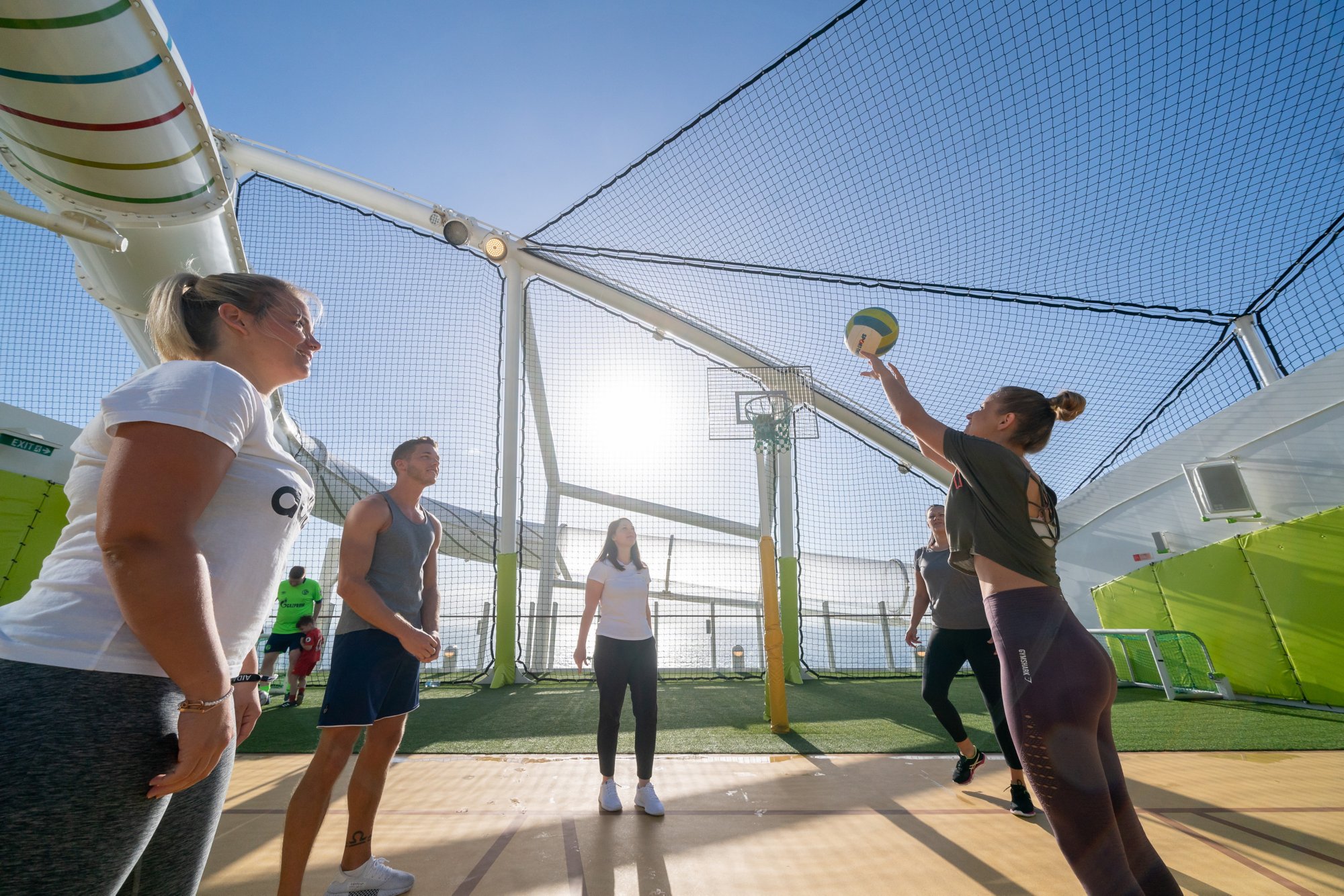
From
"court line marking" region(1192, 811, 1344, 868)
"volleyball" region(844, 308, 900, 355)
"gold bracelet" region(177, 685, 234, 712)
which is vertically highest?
"volleyball" region(844, 308, 900, 355)

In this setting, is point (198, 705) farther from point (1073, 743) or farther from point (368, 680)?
point (1073, 743)

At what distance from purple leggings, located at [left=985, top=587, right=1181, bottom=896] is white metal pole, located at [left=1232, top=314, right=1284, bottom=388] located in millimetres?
9008

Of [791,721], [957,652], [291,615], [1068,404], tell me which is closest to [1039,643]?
[1068,404]

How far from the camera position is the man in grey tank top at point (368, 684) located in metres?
2.32

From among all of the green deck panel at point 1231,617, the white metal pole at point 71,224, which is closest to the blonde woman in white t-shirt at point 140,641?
the white metal pole at point 71,224

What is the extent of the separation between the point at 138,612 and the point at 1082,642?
2.31 metres

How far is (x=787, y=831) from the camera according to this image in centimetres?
322

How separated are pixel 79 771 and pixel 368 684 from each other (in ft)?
5.73

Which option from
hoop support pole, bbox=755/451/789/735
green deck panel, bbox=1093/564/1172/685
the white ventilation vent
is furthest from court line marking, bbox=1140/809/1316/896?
green deck panel, bbox=1093/564/1172/685

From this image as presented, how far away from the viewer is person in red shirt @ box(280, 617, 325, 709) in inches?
316

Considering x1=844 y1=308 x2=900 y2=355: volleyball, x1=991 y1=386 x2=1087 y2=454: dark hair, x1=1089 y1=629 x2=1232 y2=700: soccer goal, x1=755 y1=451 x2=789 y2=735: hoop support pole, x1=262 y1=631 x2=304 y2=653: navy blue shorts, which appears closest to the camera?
x1=991 y1=386 x2=1087 y2=454: dark hair

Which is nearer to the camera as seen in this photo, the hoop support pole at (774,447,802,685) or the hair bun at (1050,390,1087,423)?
the hair bun at (1050,390,1087,423)

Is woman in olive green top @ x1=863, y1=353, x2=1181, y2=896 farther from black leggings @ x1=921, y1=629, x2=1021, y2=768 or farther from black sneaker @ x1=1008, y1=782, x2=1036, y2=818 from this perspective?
black leggings @ x1=921, y1=629, x2=1021, y2=768

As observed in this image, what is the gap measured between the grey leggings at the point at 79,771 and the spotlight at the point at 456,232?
1104 cm
